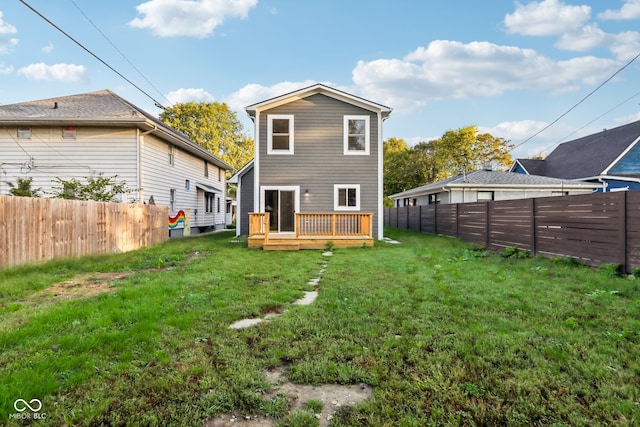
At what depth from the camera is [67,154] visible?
12742 millimetres

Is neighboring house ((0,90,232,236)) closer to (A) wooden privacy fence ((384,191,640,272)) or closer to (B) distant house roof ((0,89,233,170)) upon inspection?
(B) distant house roof ((0,89,233,170))

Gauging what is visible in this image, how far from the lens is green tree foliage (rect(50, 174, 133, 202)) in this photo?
11078 millimetres

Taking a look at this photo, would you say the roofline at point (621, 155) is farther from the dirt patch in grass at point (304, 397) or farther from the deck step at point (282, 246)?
the dirt patch in grass at point (304, 397)

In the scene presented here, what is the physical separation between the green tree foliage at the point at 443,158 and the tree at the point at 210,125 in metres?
17.3

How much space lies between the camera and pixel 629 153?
2028 cm

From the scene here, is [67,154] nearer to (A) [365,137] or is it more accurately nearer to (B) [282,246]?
(B) [282,246]

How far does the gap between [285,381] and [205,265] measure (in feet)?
17.7

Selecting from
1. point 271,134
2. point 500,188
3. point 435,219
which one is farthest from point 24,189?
point 500,188

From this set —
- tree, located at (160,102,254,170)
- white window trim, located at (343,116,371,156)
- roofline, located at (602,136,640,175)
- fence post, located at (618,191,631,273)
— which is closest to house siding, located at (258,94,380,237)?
white window trim, located at (343,116,371,156)

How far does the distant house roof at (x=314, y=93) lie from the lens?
12695 mm

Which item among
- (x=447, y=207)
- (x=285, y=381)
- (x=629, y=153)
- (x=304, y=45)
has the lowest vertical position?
(x=285, y=381)

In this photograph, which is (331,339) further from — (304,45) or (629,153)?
(629,153)

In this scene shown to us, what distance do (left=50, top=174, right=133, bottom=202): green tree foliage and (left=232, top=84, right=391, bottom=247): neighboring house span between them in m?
4.88

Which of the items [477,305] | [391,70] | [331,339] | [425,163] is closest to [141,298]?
[331,339]
